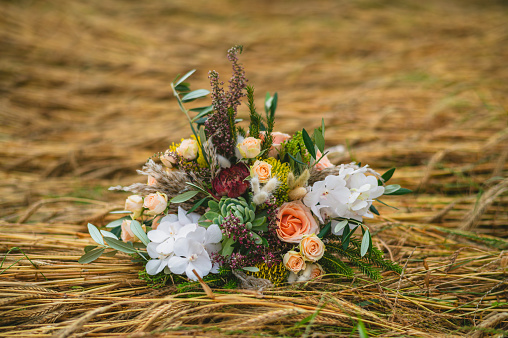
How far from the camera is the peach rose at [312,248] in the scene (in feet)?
2.48

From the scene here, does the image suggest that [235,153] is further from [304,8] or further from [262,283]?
[304,8]

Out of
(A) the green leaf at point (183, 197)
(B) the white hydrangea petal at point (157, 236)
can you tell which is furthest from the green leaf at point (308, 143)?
(B) the white hydrangea petal at point (157, 236)

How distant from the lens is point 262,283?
0.78 metres

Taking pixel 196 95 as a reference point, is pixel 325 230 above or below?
below

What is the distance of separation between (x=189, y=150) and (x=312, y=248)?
40 centimetres

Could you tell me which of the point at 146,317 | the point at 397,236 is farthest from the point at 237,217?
the point at 397,236

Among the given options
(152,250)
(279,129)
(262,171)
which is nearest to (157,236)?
(152,250)

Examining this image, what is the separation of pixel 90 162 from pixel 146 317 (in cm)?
147

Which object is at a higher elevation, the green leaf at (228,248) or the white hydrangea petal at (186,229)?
the white hydrangea petal at (186,229)

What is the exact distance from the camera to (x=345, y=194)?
0.78 metres

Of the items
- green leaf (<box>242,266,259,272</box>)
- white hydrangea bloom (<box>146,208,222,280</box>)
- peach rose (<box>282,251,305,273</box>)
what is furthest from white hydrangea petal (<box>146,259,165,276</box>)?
peach rose (<box>282,251,305,273</box>)

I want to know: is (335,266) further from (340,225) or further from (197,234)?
(197,234)

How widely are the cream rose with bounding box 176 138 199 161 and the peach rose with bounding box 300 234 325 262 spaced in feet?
1.20

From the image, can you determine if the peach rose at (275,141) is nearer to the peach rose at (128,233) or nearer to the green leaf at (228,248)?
the green leaf at (228,248)
